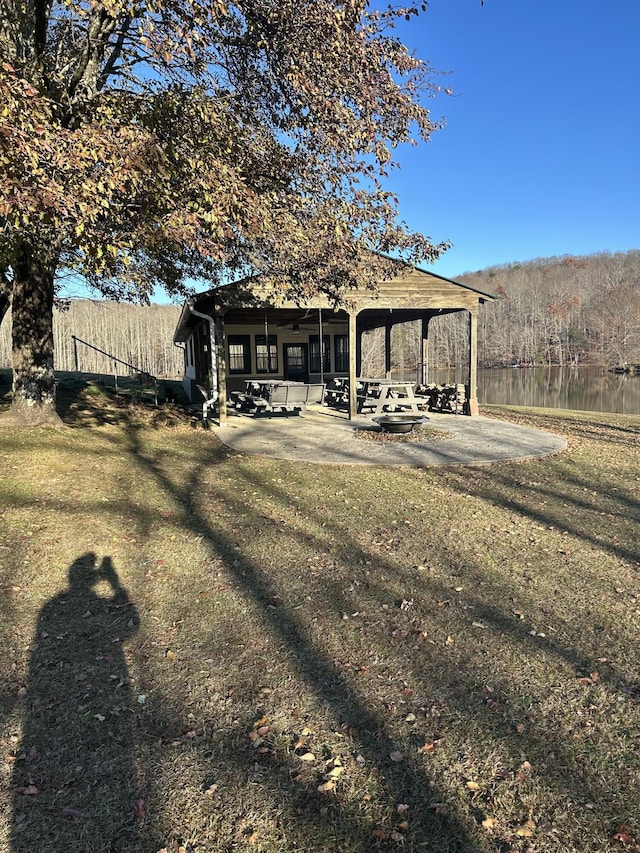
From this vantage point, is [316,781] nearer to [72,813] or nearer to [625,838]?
[72,813]

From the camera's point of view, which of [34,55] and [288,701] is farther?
[34,55]

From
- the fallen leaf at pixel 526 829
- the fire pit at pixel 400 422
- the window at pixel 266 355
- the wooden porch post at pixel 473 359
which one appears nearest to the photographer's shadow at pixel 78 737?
the fallen leaf at pixel 526 829

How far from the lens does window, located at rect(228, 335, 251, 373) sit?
1878 cm

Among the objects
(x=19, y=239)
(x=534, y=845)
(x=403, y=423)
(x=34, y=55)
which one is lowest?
(x=534, y=845)

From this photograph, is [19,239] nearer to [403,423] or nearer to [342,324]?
[403,423]

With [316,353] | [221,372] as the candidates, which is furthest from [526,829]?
[316,353]

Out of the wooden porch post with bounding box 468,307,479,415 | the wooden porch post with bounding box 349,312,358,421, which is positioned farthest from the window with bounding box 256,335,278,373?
the wooden porch post with bounding box 468,307,479,415

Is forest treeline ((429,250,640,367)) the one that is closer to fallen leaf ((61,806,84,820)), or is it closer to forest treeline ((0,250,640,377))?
forest treeline ((0,250,640,377))

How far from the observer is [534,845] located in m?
1.90

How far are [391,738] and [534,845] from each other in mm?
707

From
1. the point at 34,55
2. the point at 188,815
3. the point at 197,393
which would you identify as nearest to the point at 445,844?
the point at 188,815

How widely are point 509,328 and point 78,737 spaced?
87.5 metres

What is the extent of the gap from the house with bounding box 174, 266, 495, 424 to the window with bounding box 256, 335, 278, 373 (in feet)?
0.12

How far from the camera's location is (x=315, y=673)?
293 cm
